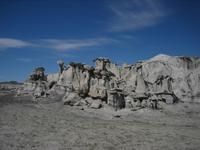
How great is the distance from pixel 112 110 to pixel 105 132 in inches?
407

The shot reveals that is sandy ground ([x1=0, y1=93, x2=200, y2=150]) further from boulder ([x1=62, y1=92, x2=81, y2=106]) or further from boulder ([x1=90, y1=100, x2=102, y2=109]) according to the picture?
boulder ([x1=62, y1=92, x2=81, y2=106])

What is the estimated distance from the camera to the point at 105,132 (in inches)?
722

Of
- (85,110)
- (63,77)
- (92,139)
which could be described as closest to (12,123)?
(92,139)

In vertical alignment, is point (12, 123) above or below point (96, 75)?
below

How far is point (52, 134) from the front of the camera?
17.0 meters

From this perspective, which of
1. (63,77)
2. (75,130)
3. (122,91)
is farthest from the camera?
(63,77)

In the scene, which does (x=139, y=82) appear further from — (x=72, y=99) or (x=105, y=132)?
(x=105, y=132)

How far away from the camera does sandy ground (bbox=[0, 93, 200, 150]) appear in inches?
579

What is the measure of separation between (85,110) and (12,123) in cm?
1018

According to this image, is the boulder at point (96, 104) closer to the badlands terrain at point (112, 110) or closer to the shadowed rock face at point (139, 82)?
the badlands terrain at point (112, 110)

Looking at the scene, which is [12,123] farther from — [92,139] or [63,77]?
[63,77]

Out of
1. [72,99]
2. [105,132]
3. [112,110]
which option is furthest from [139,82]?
[105,132]

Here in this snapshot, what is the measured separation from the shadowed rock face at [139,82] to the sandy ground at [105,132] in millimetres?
2564

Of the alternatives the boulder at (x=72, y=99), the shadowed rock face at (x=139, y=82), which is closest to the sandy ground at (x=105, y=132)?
the shadowed rock face at (x=139, y=82)
